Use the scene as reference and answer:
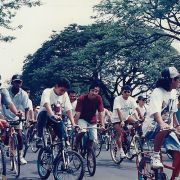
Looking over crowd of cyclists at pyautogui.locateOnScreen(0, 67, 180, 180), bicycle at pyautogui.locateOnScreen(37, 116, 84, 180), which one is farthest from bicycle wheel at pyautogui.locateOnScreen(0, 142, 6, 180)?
bicycle at pyautogui.locateOnScreen(37, 116, 84, 180)

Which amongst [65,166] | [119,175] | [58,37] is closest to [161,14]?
[119,175]

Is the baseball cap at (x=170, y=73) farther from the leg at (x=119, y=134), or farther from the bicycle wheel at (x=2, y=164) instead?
the leg at (x=119, y=134)

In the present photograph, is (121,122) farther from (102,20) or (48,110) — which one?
(102,20)

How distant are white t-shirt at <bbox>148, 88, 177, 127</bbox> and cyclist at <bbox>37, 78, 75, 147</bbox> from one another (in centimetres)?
233

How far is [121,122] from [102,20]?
61.4 feet

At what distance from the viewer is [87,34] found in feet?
162

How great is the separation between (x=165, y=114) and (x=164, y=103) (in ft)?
0.49

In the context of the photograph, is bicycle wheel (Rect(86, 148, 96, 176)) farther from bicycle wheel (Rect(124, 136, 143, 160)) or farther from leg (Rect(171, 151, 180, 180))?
leg (Rect(171, 151, 180, 180))

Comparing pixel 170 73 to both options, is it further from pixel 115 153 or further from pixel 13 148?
pixel 115 153

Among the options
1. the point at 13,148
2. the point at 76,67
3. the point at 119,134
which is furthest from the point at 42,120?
the point at 76,67

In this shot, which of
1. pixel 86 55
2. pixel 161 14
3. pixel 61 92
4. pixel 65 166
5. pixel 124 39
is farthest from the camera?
pixel 86 55

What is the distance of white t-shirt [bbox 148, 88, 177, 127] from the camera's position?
6055mm

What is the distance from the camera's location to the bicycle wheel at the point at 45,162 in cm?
854

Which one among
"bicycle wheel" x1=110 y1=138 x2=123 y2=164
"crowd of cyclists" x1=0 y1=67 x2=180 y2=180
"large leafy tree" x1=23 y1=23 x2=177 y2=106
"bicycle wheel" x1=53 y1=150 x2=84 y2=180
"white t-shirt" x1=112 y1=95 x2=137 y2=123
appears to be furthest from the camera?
"large leafy tree" x1=23 y1=23 x2=177 y2=106
